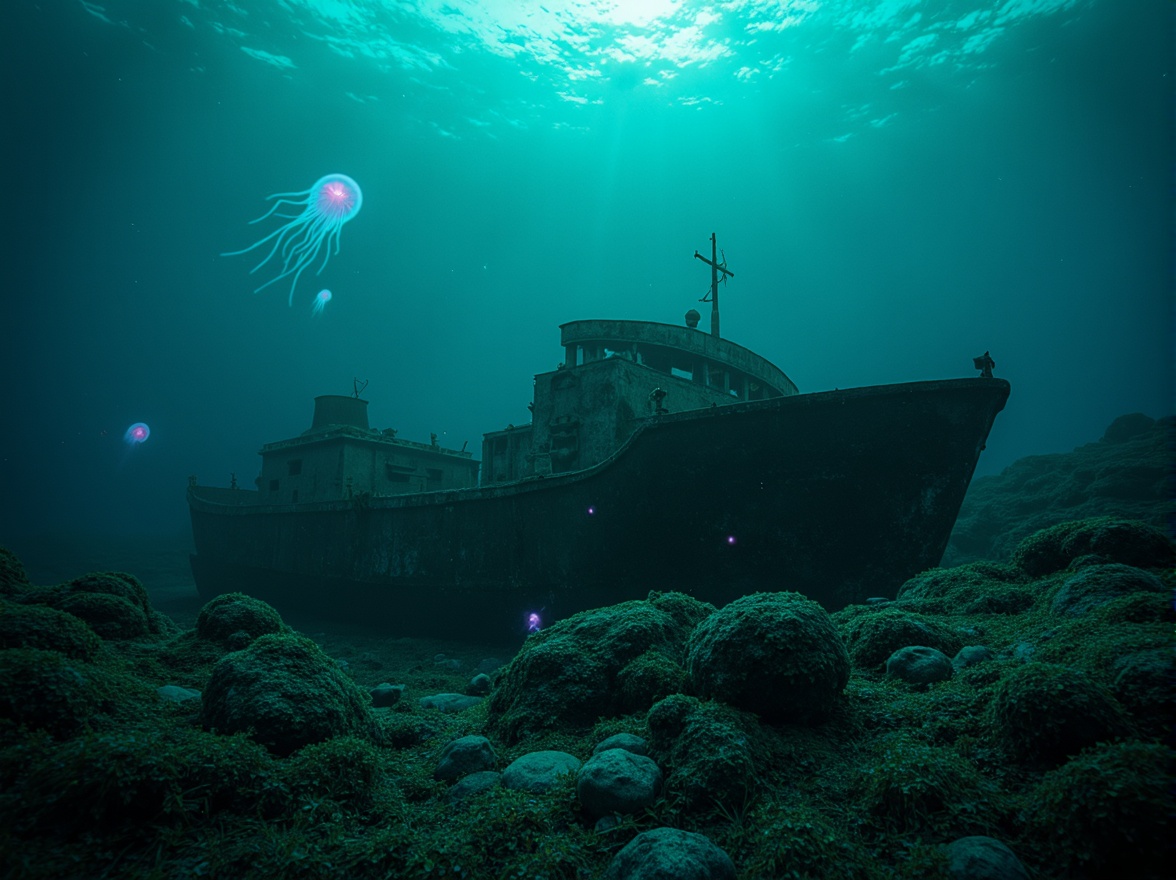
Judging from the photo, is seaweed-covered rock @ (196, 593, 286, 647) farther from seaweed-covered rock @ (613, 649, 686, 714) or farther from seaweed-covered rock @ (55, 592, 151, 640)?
seaweed-covered rock @ (613, 649, 686, 714)

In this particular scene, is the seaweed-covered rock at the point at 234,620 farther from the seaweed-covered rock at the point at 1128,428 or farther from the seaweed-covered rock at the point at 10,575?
the seaweed-covered rock at the point at 1128,428

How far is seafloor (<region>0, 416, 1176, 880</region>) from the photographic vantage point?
3129mm

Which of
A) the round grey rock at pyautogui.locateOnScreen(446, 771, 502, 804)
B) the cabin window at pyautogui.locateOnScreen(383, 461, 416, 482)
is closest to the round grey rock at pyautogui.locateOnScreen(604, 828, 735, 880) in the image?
the round grey rock at pyautogui.locateOnScreen(446, 771, 502, 804)

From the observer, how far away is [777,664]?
466cm

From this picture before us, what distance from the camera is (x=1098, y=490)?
24.7 metres

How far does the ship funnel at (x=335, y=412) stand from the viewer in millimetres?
27391

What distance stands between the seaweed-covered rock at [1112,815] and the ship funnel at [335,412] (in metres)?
27.7

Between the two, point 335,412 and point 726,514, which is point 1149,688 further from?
point 335,412

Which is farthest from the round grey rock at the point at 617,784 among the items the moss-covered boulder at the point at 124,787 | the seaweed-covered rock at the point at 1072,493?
the seaweed-covered rock at the point at 1072,493

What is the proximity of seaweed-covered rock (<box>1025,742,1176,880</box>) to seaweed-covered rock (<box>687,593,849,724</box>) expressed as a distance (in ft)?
5.24

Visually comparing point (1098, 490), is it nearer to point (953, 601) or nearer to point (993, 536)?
point (993, 536)

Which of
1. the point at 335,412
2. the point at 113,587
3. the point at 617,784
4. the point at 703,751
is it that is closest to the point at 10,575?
the point at 113,587

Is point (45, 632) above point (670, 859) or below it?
above

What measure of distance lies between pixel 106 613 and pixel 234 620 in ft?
5.92
